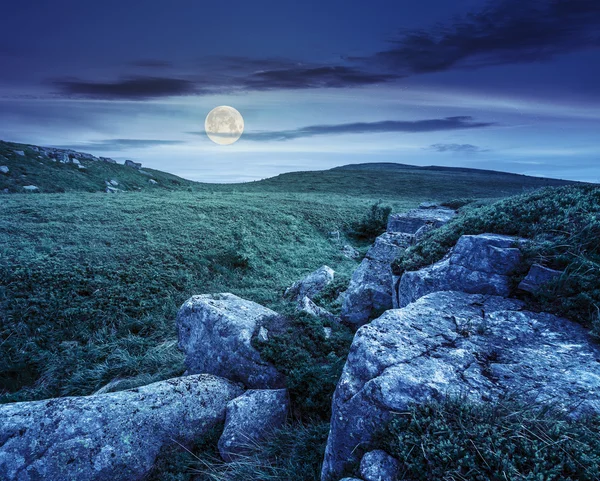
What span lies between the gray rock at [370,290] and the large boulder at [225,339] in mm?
2013

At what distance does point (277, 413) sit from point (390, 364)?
2.74 m

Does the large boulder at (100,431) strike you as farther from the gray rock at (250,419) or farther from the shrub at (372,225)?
the shrub at (372,225)

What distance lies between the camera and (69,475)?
4.87m

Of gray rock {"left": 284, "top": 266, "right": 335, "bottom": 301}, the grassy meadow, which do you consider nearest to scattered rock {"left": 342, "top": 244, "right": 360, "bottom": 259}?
the grassy meadow

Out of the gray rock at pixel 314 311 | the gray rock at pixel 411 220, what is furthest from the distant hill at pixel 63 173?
the gray rock at pixel 314 311

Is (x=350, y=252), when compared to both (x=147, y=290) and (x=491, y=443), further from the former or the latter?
(x=491, y=443)

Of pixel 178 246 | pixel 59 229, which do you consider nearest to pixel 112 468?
pixel 178 246

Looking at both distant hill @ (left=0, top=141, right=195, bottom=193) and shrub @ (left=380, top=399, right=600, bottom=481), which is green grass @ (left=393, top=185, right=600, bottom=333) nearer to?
shrub @ (left=380, top=399, right=600, bottom=481)

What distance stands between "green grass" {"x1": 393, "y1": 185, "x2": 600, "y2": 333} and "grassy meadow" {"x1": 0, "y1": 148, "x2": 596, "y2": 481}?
0.62 meters

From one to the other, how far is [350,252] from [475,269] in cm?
1645

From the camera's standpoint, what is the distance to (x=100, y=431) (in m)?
5.27

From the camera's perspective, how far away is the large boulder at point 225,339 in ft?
22.3

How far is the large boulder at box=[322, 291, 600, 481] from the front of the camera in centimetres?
368

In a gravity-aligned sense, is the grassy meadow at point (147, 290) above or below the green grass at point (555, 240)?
below
